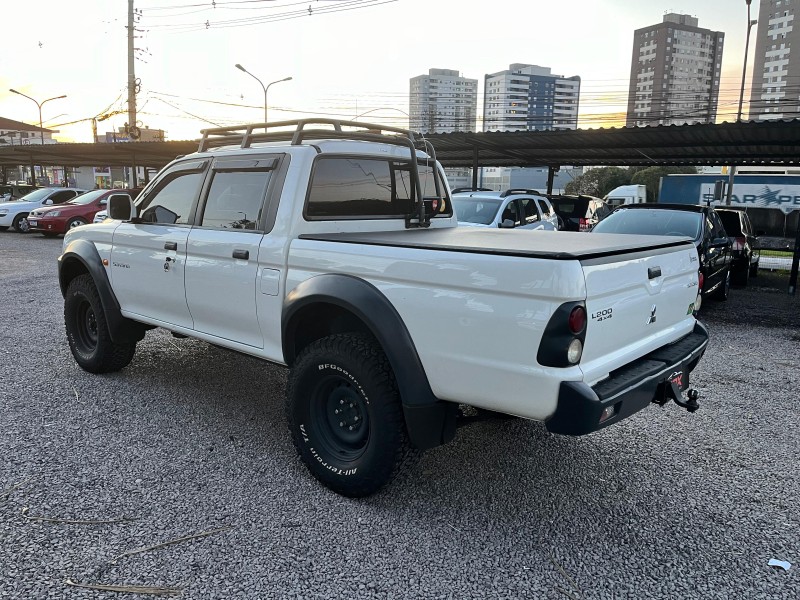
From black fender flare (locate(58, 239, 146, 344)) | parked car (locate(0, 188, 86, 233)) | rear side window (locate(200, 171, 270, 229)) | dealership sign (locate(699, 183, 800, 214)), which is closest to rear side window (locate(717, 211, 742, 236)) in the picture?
rear side window (locate(200, 171, 270, 229))

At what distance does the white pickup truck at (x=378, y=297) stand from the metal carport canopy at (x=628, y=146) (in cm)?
1166

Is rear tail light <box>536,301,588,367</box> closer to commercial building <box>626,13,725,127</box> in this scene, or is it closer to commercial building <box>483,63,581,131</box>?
commercial building <box>483,63,581,131</box>

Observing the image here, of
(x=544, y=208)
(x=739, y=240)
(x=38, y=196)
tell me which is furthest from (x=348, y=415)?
(x=38, y=196)

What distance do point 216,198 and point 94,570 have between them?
254cm

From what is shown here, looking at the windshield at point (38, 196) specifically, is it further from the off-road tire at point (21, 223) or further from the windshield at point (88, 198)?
the windshield at point (88, 198)

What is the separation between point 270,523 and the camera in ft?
10.3

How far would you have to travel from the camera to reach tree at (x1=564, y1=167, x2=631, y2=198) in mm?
69806

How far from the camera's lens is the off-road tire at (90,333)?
17.3 ft

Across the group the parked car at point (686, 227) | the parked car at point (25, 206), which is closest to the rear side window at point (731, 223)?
the parked car at point (686, 227)

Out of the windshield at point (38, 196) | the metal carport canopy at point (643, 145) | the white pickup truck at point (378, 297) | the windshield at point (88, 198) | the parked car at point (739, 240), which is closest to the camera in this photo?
the white pickup truck at point (378, 297)

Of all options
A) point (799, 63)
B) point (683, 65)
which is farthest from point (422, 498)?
point (799, 63)

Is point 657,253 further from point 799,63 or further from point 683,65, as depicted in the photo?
point 799,63

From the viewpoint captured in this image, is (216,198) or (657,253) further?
(216,198)

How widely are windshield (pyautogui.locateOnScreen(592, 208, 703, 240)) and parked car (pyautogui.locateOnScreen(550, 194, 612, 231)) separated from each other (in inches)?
318
